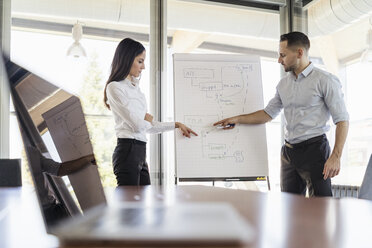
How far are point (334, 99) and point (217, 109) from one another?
984mm

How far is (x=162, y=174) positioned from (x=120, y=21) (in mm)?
1666

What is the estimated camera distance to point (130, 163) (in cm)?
245

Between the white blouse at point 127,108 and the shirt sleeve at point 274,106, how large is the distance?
3.63ft

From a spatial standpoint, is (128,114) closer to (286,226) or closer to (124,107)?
(124,107)

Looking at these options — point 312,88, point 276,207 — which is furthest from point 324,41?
point 276,207

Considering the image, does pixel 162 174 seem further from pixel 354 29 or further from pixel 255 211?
pixel 255 211

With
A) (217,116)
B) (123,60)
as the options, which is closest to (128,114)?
(123,60)

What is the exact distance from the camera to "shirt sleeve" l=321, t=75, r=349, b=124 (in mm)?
2559

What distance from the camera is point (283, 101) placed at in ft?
9.64

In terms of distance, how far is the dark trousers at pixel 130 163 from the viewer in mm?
2416

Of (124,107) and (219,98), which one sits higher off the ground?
(219,98)

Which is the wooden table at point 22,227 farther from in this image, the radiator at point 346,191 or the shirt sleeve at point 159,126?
the radiator at point 346,191

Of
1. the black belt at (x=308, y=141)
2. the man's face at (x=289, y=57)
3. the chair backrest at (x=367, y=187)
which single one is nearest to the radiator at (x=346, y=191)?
the black belt at (x=308, y=141)

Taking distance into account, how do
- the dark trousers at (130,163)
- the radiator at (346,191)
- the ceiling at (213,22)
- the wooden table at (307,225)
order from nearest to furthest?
the wooden table at (307,225) → the dark trousers at (130,163) → the radiator at (346,191) → the ceiling at (213,22)
